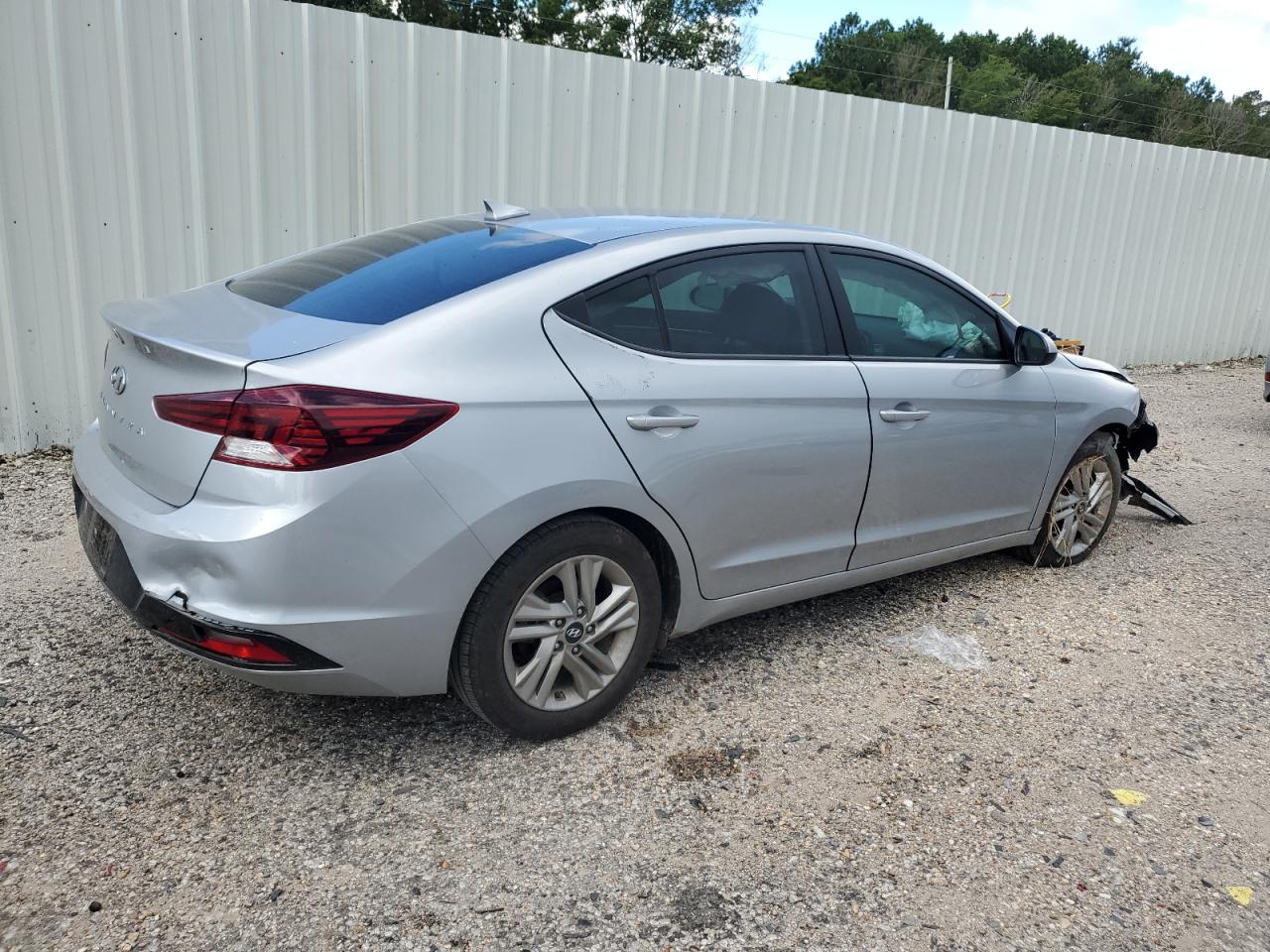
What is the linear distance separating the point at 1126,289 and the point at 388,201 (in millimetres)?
8735

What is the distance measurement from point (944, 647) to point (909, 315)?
4.32 feet

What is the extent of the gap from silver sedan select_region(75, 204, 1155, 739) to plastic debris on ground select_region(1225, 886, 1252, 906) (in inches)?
60.5

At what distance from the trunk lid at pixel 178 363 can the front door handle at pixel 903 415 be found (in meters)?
1.89

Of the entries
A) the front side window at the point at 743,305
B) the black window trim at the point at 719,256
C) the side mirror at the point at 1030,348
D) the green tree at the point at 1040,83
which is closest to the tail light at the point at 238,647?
the black window trim at the point at 719,256

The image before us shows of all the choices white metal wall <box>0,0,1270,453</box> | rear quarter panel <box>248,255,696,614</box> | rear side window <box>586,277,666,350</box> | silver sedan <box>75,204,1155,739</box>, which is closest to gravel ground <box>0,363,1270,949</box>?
silver sedan <box>75,204,1155,739</box>

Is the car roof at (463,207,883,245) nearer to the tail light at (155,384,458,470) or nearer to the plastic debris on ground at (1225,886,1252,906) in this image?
the tail light at (155,384,458,470)

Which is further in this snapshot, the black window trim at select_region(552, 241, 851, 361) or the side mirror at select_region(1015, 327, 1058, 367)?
the side mirror at select_region(1015, 327, 1058, 367)

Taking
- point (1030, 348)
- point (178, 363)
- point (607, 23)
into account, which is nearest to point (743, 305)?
point (1030, 348)

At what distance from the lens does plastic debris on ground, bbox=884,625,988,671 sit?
150 inches

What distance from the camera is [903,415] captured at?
144 inches

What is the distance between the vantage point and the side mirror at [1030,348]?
162 inches

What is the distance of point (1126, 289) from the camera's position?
1138 centimetres

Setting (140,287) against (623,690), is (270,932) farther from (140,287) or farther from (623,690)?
(140,287)

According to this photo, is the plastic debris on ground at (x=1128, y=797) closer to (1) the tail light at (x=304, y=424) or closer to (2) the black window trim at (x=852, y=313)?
(2) the black window trim at (x=852, y=313)
